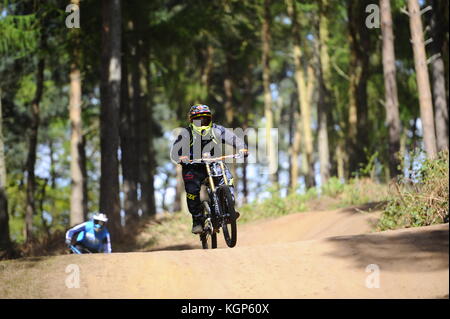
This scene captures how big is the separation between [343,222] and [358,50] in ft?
33.0

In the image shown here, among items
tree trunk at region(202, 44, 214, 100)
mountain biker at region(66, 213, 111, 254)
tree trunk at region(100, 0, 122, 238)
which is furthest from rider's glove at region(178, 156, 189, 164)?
tree trunk at region(202, 44, 214, 100)

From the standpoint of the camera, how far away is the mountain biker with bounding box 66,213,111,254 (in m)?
13.0

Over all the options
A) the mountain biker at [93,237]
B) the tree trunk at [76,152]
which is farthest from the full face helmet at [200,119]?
the tree trunk at [76,152]

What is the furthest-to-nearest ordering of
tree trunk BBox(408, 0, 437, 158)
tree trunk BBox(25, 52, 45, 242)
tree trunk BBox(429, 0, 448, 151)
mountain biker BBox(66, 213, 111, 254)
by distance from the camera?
tree trunk BBox(25, 52, 45, 242) < tree trunk BBox(429, 0, 448, 151) < tree trunk BBox(408, 0, 437, 158) < mountain biker BBox(66, 213, 111, 254)

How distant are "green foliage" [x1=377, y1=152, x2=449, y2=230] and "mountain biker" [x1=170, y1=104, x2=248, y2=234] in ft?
9.57

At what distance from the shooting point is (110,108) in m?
19.3

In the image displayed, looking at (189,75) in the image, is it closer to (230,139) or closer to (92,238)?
(92,238)

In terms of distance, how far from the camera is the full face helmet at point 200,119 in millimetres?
10508

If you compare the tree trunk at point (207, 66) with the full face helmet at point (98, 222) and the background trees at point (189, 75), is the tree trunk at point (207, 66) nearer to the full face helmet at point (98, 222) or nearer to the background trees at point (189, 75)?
the background trees at point (189, 75)

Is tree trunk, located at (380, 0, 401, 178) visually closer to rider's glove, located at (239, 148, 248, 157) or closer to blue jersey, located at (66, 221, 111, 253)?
blue jersey, located at (66, 221, 111, 253)

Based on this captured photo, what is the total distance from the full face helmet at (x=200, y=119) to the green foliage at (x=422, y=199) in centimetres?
350

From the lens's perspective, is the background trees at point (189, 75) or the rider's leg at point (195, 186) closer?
the rider's leg at point (195, 186)
